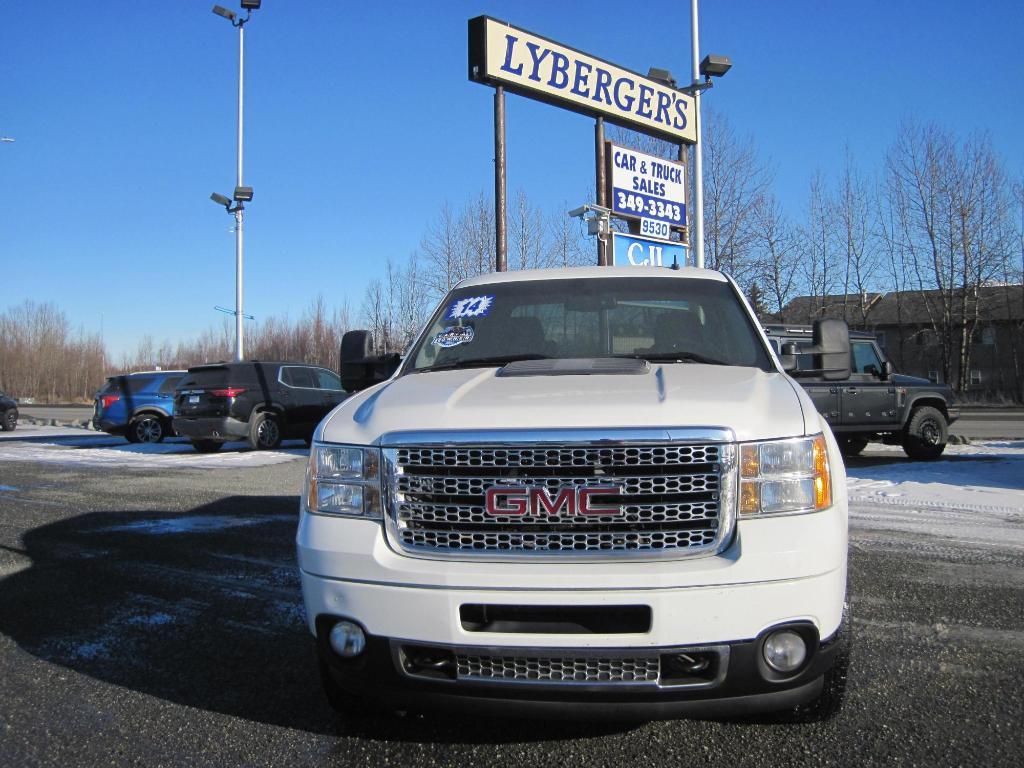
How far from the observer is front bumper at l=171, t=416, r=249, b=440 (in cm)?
1458

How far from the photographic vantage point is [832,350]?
4.11 m

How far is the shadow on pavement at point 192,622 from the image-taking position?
10.2 feet

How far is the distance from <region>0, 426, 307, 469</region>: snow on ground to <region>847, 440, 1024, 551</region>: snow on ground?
8.93 metres

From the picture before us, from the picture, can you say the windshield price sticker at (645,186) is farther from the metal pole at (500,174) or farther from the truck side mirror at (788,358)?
the truck side mirror at (788,358)

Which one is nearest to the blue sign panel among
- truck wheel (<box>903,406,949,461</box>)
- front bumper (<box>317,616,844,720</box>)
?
truck wheel (<box>903,406,949,461</box>)

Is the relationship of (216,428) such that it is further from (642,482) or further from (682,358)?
(642,482)

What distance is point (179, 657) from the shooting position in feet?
12.5

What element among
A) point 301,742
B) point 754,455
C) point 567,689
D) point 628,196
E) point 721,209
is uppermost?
point 721,209

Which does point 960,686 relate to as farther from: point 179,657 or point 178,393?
point 178,393

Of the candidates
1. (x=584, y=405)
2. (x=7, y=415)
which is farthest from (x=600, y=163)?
(x=7, y=415)

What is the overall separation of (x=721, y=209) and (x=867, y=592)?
2315 cm

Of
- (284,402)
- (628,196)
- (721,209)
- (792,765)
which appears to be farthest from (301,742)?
(721,209)

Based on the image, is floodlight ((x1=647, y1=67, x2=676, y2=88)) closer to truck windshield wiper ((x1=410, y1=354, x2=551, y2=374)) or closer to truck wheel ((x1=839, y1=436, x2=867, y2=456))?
truck wheel ((x1=839, y1=436, x2=867, y2=456))

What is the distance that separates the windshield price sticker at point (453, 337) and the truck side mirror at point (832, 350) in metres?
1.75
